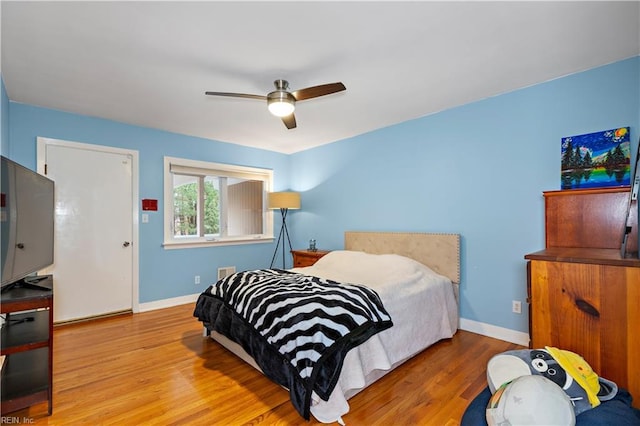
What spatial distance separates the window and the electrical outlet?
360 centimetres

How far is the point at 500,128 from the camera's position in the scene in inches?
117

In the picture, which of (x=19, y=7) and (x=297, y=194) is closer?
(x=19, y=7)

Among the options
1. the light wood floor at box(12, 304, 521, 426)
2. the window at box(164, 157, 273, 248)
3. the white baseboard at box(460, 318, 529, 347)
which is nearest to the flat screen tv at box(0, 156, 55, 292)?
the light wood floor at box(12, 304, 521, 426)

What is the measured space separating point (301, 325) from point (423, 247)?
199 cm

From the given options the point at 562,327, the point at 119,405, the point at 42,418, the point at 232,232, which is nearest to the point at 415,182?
the point at 562,327

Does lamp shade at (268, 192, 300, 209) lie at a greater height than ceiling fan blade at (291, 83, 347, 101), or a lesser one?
lesser

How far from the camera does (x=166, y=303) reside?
407 cm

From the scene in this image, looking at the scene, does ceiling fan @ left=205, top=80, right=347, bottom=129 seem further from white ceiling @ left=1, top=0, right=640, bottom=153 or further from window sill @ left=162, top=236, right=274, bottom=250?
window sill @ left=162, top=236, right=274, bottom=250

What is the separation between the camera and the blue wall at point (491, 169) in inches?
99.0

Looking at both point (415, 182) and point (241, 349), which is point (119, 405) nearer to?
point (241, 349)

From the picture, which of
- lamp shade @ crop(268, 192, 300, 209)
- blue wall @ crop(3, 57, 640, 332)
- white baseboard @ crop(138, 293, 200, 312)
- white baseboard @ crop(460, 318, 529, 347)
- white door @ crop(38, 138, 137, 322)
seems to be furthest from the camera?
lamp shade @ crop(268, 192, 300, 209)

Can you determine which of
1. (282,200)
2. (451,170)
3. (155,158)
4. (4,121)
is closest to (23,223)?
(4,121)

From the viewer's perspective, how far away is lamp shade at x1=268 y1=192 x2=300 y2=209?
478cm

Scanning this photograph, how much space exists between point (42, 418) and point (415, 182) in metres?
3.69
